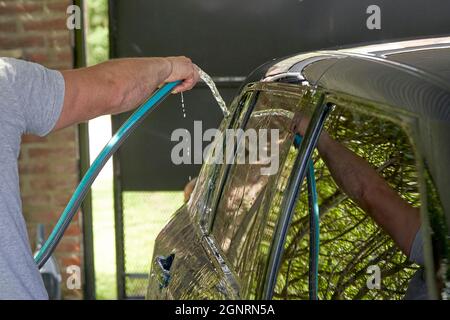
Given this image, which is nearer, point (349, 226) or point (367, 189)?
point (367, 189)

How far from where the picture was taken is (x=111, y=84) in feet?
8.74

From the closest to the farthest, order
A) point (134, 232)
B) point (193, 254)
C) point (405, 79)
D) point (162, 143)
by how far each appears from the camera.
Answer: point (405, 79), point (193, 254), point (162, 143), point (134, 232)

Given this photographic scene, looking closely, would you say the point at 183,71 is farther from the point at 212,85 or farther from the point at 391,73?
the point at 391,73

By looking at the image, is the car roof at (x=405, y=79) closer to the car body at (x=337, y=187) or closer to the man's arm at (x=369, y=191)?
the car body at (x=337, y=187)

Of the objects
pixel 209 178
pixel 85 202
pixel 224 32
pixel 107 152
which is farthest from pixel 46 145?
pixel 209 178

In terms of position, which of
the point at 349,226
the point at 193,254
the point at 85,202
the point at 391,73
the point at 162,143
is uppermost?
the point at 391,73

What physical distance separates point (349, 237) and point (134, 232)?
3594 mm

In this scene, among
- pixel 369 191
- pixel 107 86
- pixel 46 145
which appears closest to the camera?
pixel 369 191

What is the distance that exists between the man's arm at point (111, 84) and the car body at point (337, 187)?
33 cm

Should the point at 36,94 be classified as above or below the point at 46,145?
above
